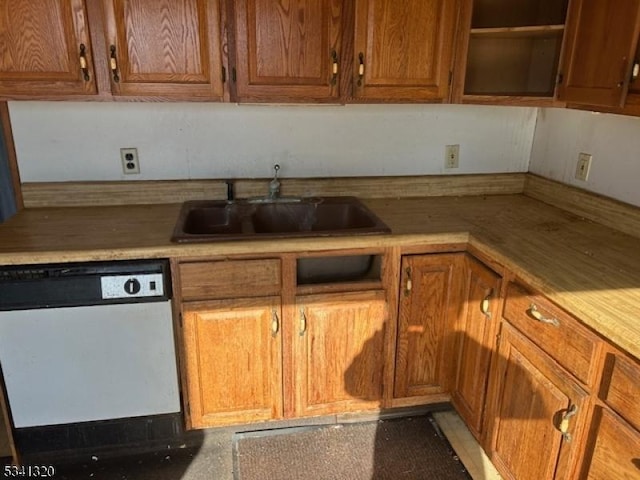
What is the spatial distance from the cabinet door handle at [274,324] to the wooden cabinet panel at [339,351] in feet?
0.22

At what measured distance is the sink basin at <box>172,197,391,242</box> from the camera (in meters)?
2.03

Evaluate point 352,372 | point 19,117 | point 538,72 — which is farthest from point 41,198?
point 538,72

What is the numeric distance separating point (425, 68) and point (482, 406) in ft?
4.33

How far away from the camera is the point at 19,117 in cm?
198

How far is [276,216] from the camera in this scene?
7.04ft

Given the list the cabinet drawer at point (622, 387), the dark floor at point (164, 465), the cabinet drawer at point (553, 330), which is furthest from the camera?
the dark floor at point (164, 465)

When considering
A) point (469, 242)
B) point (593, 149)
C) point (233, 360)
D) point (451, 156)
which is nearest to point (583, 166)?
point (593, 149)

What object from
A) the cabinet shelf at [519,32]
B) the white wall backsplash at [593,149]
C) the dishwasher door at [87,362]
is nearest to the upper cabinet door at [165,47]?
the dishwasher door at [87,362]

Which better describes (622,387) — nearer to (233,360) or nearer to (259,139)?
(233,360)

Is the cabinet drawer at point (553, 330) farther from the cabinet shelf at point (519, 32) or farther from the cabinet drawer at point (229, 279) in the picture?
the cabinet shelf at point (519, 32)

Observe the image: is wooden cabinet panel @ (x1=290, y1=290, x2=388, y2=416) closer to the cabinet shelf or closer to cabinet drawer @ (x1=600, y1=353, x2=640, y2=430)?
cabinet drawer @ (x1=600, y1=353, x2=640, y2=430)

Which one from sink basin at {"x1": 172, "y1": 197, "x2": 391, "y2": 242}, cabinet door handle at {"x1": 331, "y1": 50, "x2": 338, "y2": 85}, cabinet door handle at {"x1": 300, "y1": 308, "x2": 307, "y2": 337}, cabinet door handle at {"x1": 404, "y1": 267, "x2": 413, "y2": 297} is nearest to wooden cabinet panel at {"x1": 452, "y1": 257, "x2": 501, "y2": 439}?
cabinet door handle at {"x1": 404, "y1": 267, "x2": 413, "y2": 297}

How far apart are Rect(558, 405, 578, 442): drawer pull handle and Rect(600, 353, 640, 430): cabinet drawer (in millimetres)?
111

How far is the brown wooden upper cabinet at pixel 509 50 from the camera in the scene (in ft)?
5.95
